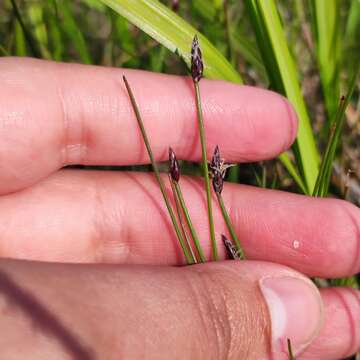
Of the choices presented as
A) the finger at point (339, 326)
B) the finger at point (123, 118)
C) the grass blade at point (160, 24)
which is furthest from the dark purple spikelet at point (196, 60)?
the finger at point (339, 326)

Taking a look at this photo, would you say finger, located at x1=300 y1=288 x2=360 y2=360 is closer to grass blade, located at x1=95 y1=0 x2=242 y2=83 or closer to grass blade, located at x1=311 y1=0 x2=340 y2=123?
grass blade, located at x1=311 y1=0 x2=340 y2=123

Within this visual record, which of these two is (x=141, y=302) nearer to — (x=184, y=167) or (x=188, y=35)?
(x=188, y=35)

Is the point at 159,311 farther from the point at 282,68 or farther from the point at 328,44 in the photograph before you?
the point at 328,44

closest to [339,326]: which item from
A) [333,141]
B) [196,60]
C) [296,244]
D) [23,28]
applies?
[296,244]

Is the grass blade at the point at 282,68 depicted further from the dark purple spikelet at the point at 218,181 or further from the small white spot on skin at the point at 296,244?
the dark purple spikelet at the point at 218,181

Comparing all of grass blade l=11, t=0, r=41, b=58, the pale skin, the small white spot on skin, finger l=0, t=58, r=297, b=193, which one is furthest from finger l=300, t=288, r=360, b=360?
grass blade l=11, t=0, r=41, b=58
